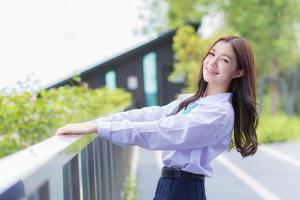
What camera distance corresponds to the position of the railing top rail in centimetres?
134

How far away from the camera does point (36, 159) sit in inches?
64.6

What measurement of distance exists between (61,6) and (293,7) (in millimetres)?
7382

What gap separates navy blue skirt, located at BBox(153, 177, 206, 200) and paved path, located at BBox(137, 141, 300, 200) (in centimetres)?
431

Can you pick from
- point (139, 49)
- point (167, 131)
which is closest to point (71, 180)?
point (167, 131)

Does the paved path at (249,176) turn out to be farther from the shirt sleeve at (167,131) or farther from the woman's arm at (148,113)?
the shirt sleeve at (167,131)

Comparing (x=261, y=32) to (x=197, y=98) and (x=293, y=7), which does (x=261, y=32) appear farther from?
(x=197, y=98)

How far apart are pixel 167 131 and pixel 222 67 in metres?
0.42

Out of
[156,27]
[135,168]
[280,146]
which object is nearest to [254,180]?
[135,168]

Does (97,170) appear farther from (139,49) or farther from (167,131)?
(139,49)

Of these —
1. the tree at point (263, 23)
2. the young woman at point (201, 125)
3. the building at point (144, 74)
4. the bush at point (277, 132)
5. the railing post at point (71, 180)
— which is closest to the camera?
the railing post at point (71, 180)

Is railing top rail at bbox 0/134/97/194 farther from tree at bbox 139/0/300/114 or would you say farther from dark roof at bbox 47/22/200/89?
dark roof at bbox 47/22/200/89

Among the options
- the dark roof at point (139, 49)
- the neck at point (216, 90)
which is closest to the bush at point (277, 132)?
the dark roof at point (139, 49)

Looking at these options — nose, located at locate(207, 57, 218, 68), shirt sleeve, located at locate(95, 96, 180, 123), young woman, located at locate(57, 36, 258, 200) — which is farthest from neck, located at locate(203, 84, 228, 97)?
shirt sleeve, located at locate(95, 96, 180, 123)

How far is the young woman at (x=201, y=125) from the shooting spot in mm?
2311
